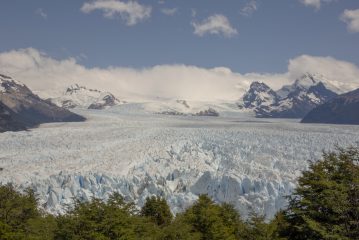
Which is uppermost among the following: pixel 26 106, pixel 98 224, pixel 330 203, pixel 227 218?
pixel 26 106

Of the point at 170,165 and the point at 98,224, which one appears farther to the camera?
the point at 170,165

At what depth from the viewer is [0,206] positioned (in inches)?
1109

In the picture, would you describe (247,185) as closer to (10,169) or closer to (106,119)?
(10,169)

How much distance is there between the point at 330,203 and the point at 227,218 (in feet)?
52.6

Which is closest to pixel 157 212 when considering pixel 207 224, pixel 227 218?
pixel 227 218

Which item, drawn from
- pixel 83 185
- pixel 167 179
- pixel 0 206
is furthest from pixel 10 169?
pixel 0 206

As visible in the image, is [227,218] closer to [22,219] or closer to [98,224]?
[98,224]

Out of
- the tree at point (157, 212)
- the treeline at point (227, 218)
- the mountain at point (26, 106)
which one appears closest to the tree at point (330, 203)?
A: the treeline at point (227, 218)

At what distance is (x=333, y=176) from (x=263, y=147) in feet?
120

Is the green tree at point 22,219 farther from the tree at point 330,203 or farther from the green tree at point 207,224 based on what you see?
the tree at point 330,203

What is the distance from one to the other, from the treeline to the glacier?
13175mm

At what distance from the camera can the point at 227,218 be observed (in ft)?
104

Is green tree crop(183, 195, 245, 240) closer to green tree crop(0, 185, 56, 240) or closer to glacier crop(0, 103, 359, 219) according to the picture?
green tree crop(0, 185, 56, 240)

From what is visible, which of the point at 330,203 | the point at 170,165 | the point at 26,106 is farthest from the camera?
the point at 26,106
